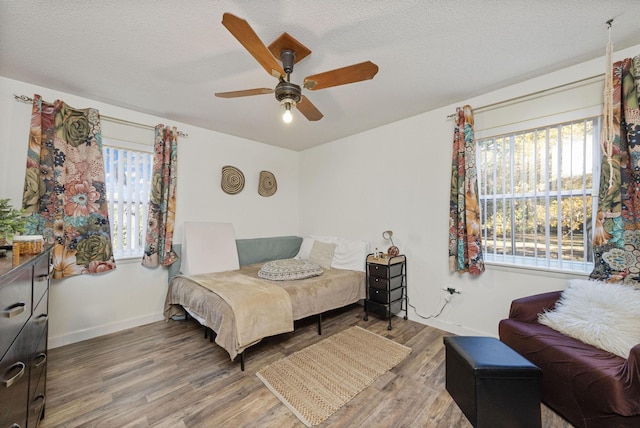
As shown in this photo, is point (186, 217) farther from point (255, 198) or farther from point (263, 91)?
point (263, 91)

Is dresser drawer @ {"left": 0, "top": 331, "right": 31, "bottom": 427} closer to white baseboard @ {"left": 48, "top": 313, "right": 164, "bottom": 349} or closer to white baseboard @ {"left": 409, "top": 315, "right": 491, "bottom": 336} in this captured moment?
white baseboard @ {"left": 48, "top": 313, "right": 164, "bottom": 349}

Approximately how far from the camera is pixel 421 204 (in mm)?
3043

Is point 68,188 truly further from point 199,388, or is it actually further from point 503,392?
point 503,392

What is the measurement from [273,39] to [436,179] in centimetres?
220

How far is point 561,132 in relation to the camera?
87.0 inches

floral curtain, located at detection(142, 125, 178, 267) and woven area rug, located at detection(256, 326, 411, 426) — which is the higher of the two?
floral curtain, located at detection(142, 125, 178, 267)

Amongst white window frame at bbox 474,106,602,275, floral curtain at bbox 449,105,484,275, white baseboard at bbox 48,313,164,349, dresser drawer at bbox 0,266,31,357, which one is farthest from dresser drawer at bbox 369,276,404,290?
dresser drawer at bbox 0,266,31,357

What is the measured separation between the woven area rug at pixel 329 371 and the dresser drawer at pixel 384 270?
67cm

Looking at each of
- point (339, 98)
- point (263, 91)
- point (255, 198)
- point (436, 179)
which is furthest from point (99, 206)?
point (436, 179)

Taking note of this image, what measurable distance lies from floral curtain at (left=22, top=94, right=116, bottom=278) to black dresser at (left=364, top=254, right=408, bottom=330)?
9.67 feet

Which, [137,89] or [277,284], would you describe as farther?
[277,284]

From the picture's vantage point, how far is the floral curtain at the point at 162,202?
2.98 metres

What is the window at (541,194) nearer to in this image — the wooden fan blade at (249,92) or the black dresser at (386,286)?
the black dresser at (386,286)

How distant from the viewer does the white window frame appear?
80.5 inches
